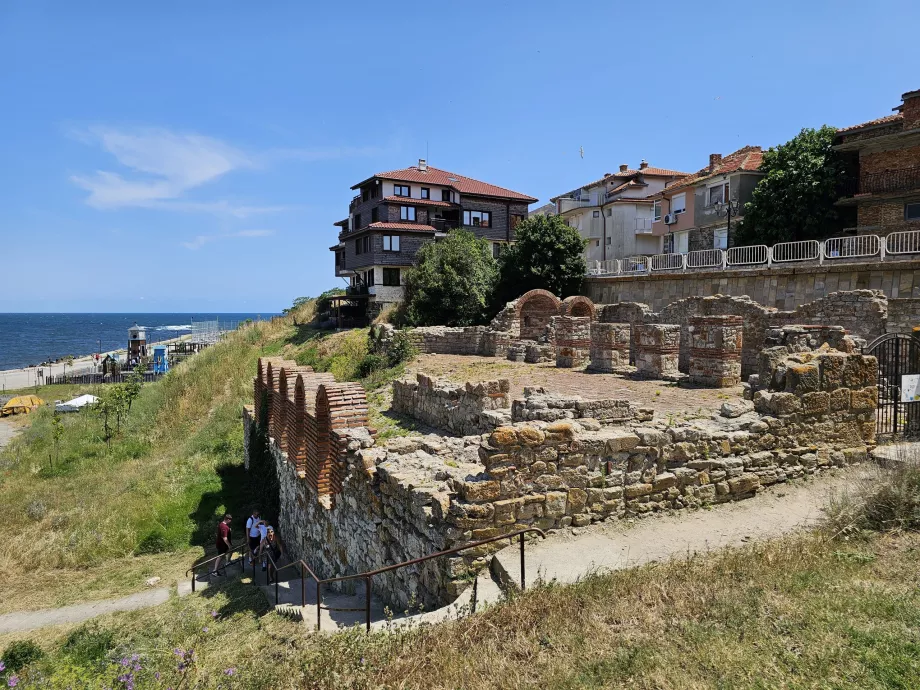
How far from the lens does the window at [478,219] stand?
44.4 meters

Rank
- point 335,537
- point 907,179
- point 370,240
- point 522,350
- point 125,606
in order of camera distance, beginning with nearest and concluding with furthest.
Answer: point 335,537, point 125,606, point 522,350, point 907,179, point 370,240

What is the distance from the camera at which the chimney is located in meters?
26.9

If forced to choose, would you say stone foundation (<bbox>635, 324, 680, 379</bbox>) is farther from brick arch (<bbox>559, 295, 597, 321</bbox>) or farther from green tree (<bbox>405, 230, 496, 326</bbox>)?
green tree (<bbox>405, 230, 496, 326</bbox>)

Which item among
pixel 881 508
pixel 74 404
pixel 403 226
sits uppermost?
pixel 403 226

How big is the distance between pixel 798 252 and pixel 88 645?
23.8 metres

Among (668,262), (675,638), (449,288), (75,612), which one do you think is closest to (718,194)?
(668,262)

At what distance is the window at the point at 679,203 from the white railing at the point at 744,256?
52.1 feet

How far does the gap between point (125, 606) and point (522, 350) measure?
1689 cm

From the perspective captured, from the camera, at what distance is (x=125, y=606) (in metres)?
11.1

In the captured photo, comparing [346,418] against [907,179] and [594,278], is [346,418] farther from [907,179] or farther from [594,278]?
[907,179]

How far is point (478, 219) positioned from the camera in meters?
44.9

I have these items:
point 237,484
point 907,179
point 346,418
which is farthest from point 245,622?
point 907,179

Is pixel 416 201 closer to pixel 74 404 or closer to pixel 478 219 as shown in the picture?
pixel 478 219

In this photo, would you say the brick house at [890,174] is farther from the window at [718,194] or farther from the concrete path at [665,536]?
the concrete path at [665,536]
